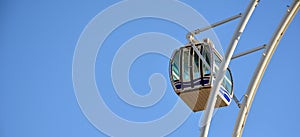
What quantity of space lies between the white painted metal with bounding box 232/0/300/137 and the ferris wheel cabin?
2097 mm

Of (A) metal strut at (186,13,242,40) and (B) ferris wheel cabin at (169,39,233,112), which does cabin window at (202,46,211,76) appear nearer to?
(B) ferris wheel cabin at (169,39,233,112)

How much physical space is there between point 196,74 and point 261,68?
488 cm

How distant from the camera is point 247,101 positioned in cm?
2884

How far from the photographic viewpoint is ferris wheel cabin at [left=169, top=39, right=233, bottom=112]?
3166 cm

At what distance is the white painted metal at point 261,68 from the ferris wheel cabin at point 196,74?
2.10m

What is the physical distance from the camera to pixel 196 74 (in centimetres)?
3328

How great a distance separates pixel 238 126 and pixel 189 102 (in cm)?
328

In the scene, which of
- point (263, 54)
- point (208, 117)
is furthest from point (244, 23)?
point (208, 117)

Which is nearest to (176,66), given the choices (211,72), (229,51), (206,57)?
(206,57)

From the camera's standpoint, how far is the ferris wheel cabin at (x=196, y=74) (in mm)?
31656

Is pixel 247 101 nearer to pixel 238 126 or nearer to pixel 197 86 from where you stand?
pixel 238 126

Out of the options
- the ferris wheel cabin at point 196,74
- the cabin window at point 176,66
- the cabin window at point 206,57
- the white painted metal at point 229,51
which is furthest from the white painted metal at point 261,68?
the cabin window at point 176,66

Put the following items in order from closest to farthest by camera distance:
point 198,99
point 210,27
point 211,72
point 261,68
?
point 261,68, point 210,27, point 198,99, point 211,72

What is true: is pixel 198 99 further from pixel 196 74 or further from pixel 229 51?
pixel 229 51
